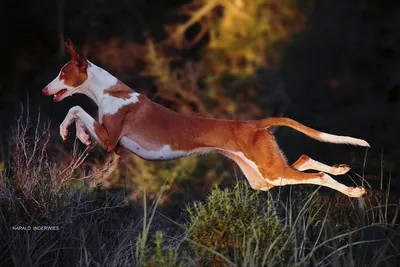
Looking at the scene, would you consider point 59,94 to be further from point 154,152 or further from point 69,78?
point 154,152

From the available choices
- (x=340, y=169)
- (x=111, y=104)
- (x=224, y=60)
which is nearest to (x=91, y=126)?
(x=111, y=104)

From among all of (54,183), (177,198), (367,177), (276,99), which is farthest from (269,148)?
(276,99)

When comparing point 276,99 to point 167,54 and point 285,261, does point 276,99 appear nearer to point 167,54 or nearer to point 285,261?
point 167,54

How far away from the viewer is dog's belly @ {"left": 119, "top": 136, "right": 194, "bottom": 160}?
8086 millimetres

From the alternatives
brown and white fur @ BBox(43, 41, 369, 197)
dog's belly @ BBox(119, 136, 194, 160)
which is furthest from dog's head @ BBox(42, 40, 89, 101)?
dog's belly @ BBox(119, 136, 194, 160)

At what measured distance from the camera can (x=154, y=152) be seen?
8.09 metres

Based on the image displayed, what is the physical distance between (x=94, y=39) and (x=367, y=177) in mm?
16170

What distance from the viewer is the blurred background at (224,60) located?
58.2 feet

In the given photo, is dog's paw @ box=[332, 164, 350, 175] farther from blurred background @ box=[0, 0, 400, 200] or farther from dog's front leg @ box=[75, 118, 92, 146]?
blurred background @ box=[0, 0, 400, 200]

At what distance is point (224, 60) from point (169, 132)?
45.1 feet

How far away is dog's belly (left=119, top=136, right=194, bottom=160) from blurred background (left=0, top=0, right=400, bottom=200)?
5879mm

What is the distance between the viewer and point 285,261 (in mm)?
6891

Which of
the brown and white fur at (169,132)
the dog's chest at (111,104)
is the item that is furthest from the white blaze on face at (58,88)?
the dog's chest at (111,104)

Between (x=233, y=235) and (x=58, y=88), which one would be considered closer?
(x=233, y=235)
